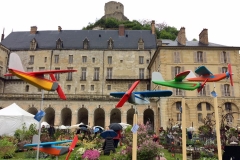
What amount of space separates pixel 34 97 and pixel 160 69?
1675 centimetres

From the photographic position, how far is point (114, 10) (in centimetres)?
7225

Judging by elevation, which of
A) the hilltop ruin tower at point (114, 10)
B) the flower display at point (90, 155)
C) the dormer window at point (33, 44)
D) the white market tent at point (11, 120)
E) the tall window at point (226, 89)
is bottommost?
the flower display at point (90, 155)

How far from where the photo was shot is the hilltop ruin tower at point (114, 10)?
234ft

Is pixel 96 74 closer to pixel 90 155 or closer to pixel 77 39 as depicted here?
pixel 77 39

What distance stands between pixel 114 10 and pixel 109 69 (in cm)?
3923

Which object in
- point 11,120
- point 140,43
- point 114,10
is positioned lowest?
point 11,120

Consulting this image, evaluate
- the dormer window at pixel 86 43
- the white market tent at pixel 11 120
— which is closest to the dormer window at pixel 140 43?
the dormer window at pixel 86 43

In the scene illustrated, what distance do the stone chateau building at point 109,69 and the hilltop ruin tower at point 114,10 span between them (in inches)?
1171

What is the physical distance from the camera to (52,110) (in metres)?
33.8

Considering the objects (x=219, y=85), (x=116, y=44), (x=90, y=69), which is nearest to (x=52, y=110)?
(x=90, y=69)

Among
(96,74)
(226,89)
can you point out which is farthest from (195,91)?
(96,74)

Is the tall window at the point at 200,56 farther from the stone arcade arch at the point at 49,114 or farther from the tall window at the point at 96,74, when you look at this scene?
the stone arcade arch at the point at 49,114

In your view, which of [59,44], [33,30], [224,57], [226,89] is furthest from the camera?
[33,30]

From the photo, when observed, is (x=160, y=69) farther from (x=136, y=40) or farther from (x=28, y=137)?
(x=28, y=137)
